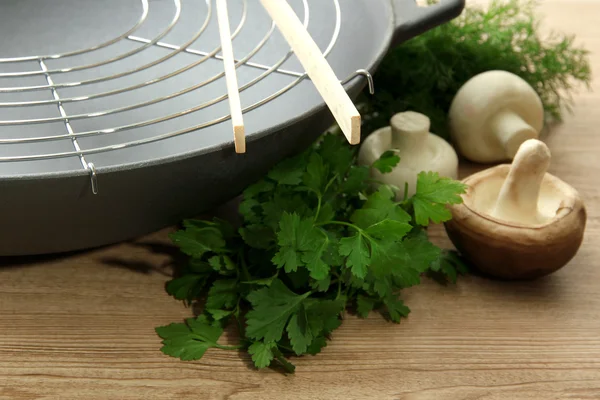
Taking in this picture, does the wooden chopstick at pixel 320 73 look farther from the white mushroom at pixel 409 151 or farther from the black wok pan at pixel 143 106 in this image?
the white mushroom at pixel 409 151

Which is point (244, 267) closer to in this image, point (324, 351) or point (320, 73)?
point (324, 351)

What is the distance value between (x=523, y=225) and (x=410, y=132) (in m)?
0.15

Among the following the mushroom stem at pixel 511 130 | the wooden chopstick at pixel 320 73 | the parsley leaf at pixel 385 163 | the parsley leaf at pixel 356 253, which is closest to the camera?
the wooden chopstick at pixel 320 73

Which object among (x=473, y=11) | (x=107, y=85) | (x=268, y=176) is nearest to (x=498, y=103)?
(x=473, y=11)

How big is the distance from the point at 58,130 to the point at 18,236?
7.2 inches

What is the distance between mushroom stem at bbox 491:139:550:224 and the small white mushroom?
0.14 metres

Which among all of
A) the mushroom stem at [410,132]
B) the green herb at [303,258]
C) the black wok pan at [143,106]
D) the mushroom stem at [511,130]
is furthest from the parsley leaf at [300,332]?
the mushroom stem at [511,130]

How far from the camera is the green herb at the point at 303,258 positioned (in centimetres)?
64

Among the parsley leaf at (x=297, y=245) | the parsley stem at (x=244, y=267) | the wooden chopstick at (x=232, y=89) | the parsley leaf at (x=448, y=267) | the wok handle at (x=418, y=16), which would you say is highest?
the wooden chopstick at (x=232, y=89)

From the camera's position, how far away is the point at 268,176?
2.26 feet

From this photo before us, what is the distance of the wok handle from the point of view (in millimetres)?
750

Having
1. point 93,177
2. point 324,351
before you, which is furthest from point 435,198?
point 93,177

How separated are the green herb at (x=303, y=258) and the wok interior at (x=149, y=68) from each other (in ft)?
0.29

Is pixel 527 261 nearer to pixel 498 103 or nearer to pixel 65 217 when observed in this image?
pixel 498 103
